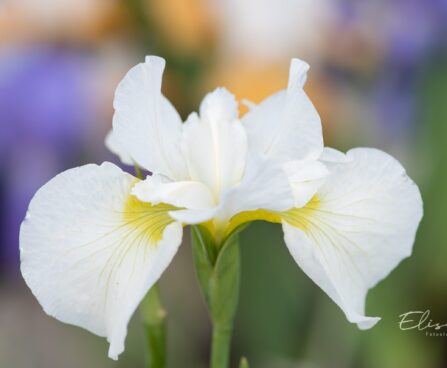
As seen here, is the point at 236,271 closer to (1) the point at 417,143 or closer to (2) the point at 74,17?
(1) the point at 417,143

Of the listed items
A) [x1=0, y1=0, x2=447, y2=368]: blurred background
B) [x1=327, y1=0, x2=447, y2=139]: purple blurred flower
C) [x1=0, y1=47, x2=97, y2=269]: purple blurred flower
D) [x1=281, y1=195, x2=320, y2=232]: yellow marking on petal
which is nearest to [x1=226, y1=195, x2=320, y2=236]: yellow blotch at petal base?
[x1=281, y1=195, x2=320, y2=232]: yellow marking on petal

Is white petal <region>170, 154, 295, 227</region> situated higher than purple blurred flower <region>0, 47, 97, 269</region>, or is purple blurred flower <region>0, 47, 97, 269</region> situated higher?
white petal <region>170, 154, 295, 227</region>

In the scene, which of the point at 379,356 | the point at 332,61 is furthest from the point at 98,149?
the point at 379,356

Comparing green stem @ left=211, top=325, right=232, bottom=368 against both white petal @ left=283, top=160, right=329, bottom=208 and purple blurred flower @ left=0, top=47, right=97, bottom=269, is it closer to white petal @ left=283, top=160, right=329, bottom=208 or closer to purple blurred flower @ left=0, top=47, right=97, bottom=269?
white petal @ left=283, top=160, right=329, bottom=208

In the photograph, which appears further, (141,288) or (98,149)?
(98,149)

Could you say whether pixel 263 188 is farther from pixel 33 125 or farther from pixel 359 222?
pixel 33 125

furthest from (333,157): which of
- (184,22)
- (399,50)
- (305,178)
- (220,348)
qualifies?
(184,22)
